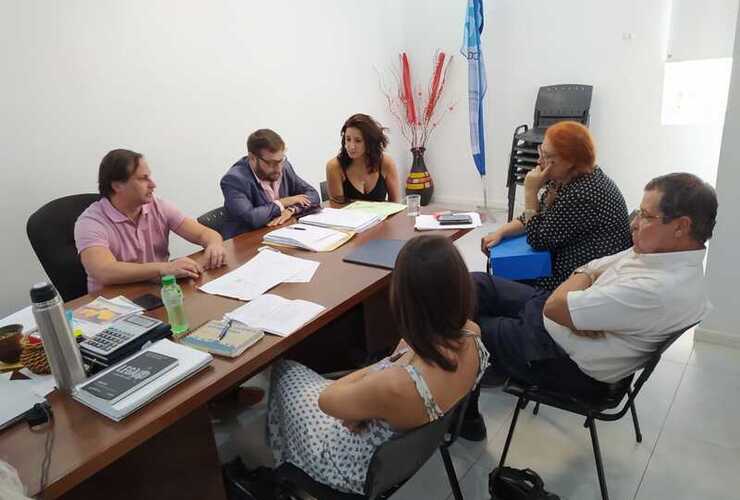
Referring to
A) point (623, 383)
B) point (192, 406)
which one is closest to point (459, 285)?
point (192, 406)

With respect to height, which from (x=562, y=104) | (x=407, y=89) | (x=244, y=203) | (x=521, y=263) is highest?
(x=407, y=89)

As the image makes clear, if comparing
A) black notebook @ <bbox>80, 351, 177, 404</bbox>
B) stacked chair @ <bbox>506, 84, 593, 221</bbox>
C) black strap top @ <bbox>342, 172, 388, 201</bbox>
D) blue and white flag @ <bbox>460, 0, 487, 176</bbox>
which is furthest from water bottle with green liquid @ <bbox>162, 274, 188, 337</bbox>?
blue and white flag @ <bbox>460, 0, 487, 176</bbox>

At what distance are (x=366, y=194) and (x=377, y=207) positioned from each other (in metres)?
0.28

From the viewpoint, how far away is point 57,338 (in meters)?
1.10

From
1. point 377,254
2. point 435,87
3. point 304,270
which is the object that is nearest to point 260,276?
point 304,270

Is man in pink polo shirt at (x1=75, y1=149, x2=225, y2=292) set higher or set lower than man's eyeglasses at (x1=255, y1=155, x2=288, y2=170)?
lower

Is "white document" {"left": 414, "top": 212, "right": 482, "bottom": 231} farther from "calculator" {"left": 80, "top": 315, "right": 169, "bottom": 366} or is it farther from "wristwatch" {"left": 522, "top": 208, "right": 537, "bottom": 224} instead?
"calculator" {"left": 80, "top": 315, "right": 169, "bottom": 366}

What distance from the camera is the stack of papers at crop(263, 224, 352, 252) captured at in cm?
202

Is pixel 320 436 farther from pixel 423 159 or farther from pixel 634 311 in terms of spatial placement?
pixel 423 159

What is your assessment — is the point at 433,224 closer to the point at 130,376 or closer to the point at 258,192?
the point at 258,192

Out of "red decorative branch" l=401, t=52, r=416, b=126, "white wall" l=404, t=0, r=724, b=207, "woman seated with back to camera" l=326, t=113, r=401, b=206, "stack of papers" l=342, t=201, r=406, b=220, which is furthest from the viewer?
"red decorative branch" l=401, t=52, r=416, b=126

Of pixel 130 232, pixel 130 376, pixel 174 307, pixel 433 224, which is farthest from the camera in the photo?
pixel 433 224

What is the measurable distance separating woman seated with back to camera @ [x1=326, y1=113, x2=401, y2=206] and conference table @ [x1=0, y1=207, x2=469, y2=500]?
0.90 meters

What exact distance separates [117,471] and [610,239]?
1710mm
